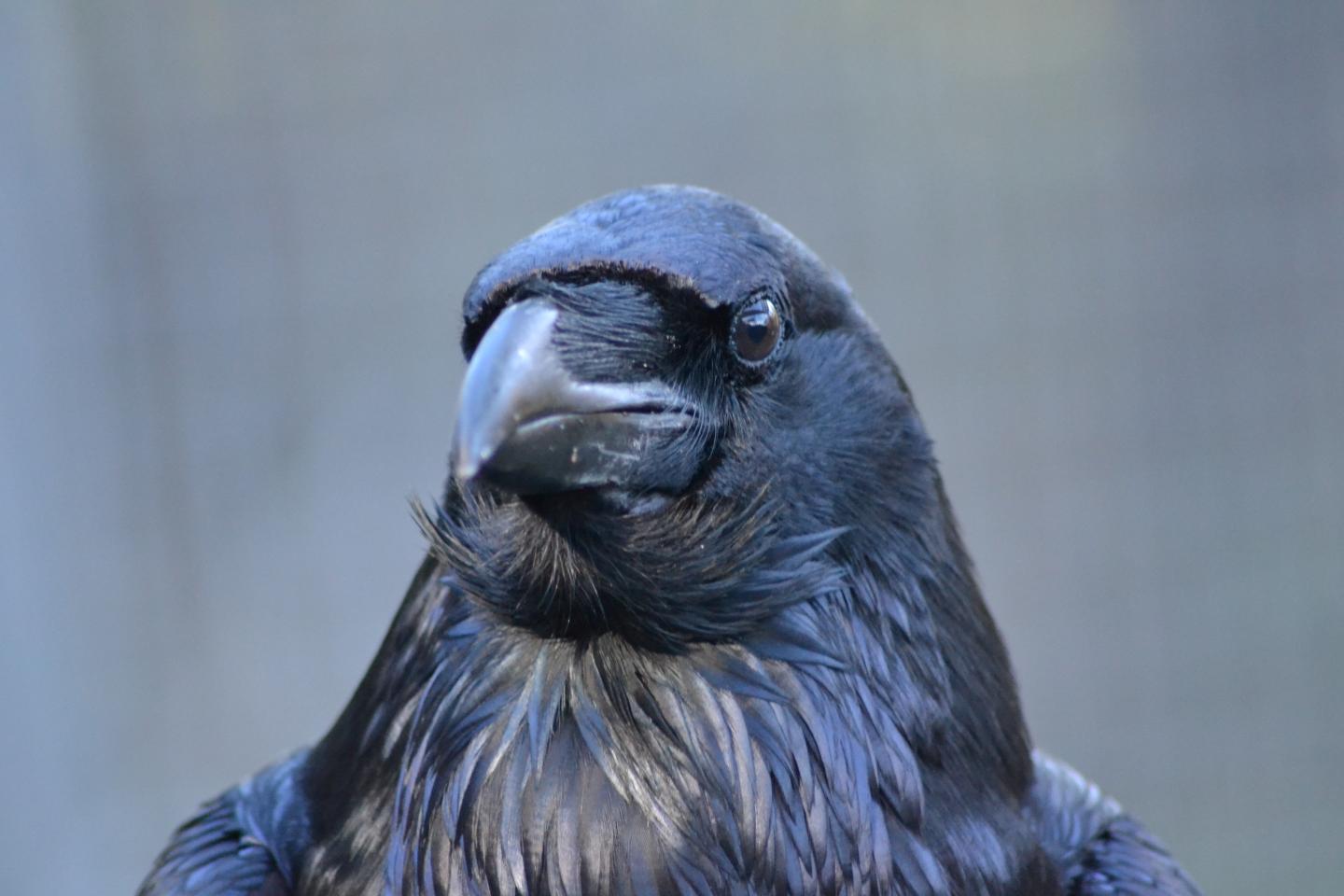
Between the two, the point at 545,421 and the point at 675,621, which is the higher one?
the point at 545,421

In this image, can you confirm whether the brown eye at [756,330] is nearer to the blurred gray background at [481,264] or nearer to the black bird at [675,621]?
the black bird at [675,621]

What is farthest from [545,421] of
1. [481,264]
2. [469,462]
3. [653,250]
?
[481,264]

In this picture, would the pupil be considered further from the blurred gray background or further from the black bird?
the blurred gray background

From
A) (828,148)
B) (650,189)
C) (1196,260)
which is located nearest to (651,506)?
(650,189)

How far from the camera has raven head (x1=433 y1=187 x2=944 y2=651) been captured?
43.3 inches

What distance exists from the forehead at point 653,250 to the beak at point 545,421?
0.05m

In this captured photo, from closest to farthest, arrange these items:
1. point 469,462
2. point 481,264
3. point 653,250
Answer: point 469,462
point 653,250
point 481,264

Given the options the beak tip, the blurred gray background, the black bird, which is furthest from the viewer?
the blurred gray background

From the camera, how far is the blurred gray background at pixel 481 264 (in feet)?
10.5

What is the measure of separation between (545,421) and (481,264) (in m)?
2.22

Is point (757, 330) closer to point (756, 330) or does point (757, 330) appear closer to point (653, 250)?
point (756, 330)

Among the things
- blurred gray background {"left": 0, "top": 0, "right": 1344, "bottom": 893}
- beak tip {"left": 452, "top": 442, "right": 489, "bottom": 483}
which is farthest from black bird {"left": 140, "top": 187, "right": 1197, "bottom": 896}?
blurred gray background {"left": 0, "top": 0, "right": 1344, "bottom": 893}

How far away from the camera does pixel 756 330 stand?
4.07 feet

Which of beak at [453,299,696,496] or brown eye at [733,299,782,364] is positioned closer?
beak at [453,299,696,496]
